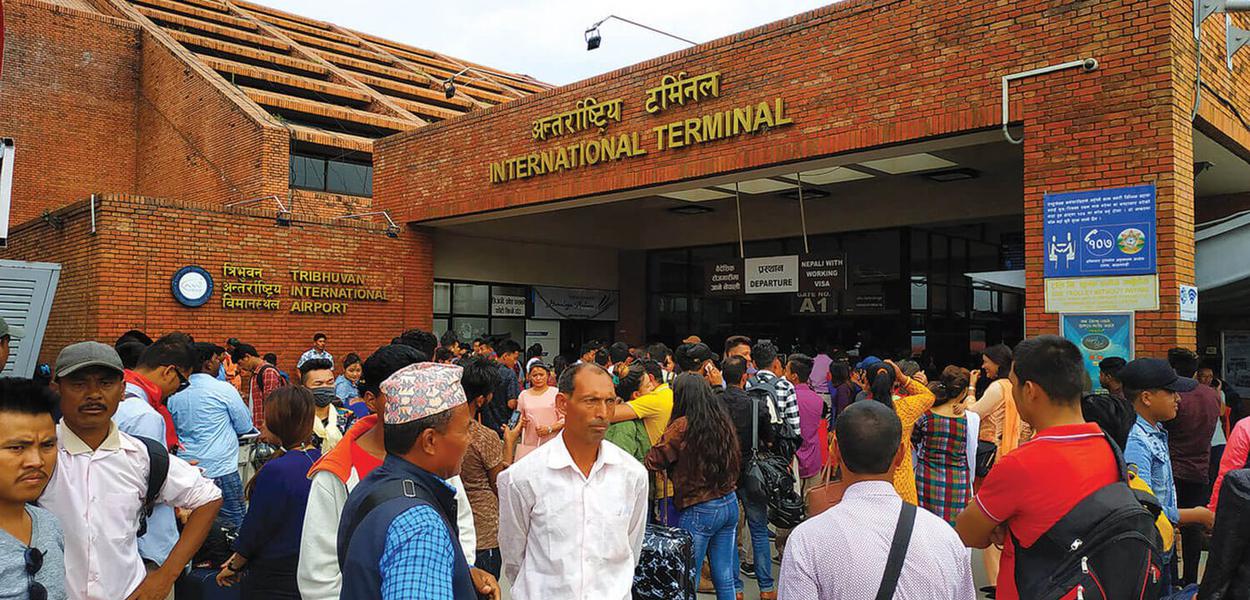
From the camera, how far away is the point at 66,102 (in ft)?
78.1

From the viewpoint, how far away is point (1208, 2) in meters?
8.12

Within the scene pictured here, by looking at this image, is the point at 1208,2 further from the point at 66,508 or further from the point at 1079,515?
the point at 66,508

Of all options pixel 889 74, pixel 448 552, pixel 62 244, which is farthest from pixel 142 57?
pixel 448 552

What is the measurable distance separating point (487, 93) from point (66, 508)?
26194 millimetres

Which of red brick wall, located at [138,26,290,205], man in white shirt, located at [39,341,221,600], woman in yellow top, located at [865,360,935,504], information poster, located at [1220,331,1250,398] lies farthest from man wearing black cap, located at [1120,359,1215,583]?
red brick wall, located at [138,26,290,205]

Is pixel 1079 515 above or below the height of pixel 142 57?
below

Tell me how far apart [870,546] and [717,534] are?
304cm

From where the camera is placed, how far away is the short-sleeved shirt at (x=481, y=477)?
4371mm

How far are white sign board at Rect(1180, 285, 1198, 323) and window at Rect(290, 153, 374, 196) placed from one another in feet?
58.1

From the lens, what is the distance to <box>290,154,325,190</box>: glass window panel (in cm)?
1969

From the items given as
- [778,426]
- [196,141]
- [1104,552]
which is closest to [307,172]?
[196,141]

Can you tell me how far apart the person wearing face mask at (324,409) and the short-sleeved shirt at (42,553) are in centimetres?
250

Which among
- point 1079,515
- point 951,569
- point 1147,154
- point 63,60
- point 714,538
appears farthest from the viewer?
point 63,60

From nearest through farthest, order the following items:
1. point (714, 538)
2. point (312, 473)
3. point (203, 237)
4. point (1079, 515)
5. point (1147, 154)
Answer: point (1079, 515) → point (312, 473) → point (714, 538) → point (1147, 154) → point (203, 237)
